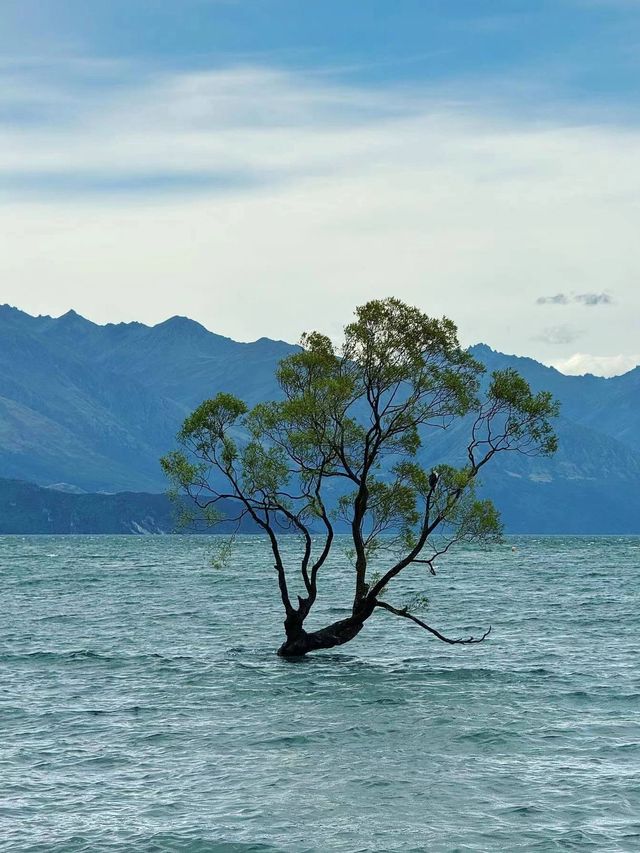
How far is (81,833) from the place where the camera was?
101ft

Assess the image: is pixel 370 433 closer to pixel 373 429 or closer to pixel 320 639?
pixel 373 429

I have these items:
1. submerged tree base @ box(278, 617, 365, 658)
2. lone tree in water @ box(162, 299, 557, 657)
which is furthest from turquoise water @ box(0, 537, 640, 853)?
lone tree in water @ box(162, 299, 557, 657)

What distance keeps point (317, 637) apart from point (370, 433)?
41.1ft

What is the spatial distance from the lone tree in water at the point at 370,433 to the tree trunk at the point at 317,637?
11 cm

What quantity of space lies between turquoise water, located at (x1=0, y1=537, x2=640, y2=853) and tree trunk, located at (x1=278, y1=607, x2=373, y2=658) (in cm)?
96

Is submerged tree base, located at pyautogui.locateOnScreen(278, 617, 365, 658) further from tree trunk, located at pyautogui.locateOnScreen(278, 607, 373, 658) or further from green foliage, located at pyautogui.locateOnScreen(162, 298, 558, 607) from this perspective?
green foliage, located at pyautogui.locateOnScreen(162, 298, 558, 607)

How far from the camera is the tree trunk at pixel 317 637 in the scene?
6147 cm

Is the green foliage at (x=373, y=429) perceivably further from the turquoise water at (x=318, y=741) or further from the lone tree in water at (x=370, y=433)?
the turquoise water at (x=318, y=741)

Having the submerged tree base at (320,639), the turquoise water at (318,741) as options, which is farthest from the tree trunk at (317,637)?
the turquoise water at (318,741)

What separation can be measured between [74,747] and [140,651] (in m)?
29.9

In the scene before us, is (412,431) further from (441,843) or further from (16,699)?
(441,843)

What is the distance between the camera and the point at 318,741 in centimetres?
4284

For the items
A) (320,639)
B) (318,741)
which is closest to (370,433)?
(320,639)

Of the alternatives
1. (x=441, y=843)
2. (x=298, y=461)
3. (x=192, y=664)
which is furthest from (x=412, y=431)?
(x=441, y=843)
